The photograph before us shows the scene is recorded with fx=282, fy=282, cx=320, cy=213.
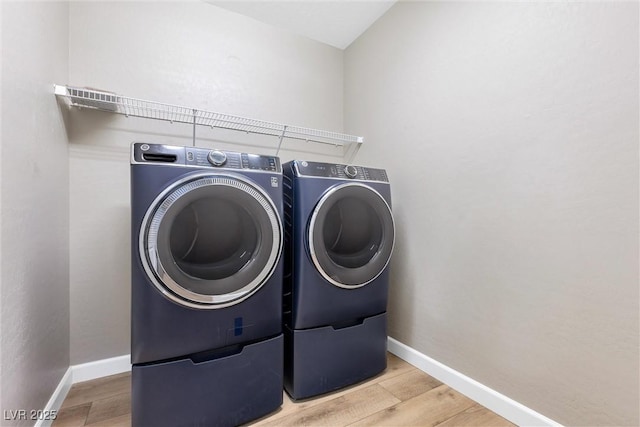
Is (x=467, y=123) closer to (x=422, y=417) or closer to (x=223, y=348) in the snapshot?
(x=422, y=417)

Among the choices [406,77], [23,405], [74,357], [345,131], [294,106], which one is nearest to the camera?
[23,405]

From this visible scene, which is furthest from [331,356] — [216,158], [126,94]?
[126,94]

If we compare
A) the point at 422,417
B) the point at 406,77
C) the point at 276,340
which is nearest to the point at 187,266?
the point at 276,340

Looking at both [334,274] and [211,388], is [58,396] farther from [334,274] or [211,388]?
[334,274]

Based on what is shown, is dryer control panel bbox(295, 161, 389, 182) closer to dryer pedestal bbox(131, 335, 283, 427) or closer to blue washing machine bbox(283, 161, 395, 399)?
blue washing machine bbox(283, 161, 395, 399)

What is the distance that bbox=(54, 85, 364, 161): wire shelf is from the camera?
1305 millimetres

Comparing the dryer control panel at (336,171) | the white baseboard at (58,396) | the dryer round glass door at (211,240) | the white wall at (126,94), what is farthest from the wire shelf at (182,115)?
the white baseboard at (58,396)

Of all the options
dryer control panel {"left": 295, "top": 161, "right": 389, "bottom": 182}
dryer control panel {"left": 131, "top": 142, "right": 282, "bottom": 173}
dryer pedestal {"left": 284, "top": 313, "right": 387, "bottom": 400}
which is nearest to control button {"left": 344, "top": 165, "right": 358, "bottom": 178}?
dryer control panel {"left": 295, "top": 161, "right": 389, "bottom": 182}

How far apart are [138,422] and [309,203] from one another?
3.30ft

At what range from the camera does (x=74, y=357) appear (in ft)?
4.73

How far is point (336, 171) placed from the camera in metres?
1.38

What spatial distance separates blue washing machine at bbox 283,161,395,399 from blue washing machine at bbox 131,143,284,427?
11 centimetres

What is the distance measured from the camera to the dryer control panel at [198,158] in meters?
0.99

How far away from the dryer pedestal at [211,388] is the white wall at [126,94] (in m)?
0.73
